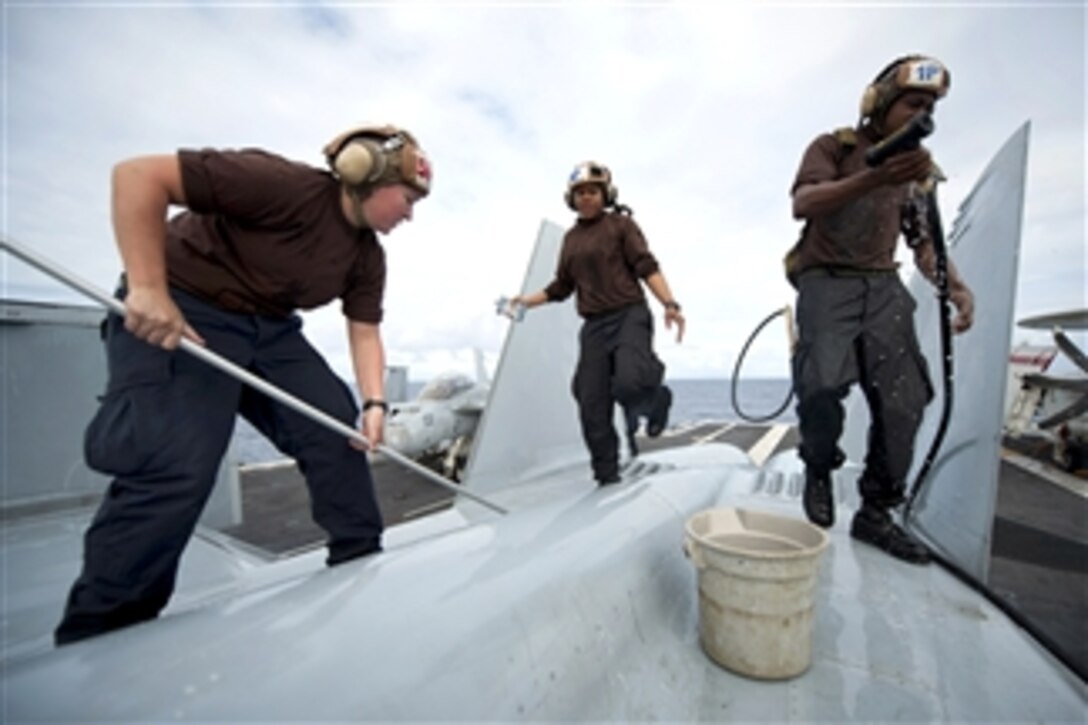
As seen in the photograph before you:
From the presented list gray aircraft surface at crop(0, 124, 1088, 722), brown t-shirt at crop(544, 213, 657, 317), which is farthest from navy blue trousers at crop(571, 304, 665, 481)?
gray aircraft surface at crop(0, 124, 1088, 722)

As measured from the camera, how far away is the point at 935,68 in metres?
1.97

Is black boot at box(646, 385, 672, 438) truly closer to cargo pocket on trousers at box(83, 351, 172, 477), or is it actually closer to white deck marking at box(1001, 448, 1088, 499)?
cargo pocket on trousers at box(83, 351, 172, 477)

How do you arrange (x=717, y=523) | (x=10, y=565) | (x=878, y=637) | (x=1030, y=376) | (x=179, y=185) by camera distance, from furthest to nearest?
(x=1030, y=376), (x=10, y=565), (x=717, y=523), (x=878, y=637), (x=179, y=185)

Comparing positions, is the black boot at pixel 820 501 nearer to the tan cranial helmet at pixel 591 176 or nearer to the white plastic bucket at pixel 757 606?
the white plastic bucket at pixel 757 606

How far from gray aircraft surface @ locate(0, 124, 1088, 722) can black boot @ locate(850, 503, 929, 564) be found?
65 mm

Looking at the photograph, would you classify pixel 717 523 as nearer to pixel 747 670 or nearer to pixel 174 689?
pixel 747 670

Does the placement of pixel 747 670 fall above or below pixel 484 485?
above

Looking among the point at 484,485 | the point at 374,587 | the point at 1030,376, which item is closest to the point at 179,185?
the point at 374,587

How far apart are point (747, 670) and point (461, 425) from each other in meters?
8.36

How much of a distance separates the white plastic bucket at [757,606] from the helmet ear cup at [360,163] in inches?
59.7

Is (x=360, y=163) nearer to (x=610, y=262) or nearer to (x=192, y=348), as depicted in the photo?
(x=192, y=348)

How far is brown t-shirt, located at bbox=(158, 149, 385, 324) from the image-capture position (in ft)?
4.53

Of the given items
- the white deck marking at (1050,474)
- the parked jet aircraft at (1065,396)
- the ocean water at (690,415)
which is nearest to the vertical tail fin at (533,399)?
the ocean water at (690,415)

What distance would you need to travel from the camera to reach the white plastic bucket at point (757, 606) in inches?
Result: 55.1
